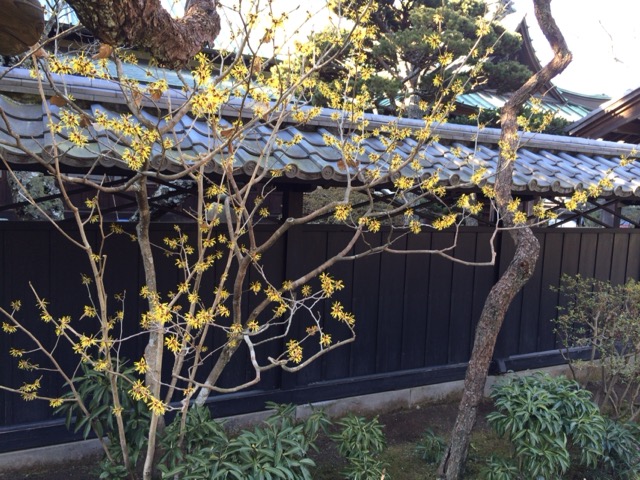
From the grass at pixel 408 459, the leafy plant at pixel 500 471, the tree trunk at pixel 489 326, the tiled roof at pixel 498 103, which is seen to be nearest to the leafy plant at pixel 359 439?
the grass at pixel 408 459

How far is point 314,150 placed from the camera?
416 cm

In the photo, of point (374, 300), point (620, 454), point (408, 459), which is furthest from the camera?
point (374, 300)

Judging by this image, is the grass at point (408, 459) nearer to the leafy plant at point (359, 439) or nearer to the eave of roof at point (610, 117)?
the leafy plant at point (359, 439)

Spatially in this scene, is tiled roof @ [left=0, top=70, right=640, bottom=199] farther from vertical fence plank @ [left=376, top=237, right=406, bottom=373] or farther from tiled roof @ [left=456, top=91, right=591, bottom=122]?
tiled roof @ [left=456, top=91, right=591, bottom=122]

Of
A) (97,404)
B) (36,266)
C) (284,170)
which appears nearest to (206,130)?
(284,170)

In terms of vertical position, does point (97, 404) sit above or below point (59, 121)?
below

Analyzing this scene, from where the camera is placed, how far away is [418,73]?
32.5 feet

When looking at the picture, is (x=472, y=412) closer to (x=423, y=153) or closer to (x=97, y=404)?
(x=423, y=153)

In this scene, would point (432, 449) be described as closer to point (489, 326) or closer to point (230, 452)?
point (489, 326)

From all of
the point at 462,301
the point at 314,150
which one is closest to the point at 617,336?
the point at 462,301

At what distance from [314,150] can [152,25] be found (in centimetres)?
206

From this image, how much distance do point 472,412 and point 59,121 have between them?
3650 mm

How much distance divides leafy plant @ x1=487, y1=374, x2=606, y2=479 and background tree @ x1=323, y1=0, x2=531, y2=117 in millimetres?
5645

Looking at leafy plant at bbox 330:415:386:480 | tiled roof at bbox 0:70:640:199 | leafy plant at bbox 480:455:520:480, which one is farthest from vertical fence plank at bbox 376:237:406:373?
leafy plant at bbox 480:455:520:480
